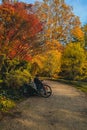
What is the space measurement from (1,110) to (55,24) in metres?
25.6

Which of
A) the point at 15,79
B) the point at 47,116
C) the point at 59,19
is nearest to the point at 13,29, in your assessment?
the point at 15,79

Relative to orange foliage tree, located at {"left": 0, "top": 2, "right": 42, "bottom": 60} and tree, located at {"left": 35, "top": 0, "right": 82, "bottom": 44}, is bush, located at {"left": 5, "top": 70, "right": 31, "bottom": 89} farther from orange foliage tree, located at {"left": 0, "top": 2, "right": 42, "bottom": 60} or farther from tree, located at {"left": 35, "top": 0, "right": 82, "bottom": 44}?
tree, located at {"left": 35, "top": 0, "right": 82, "bottom": 44}

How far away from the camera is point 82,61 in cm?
4162

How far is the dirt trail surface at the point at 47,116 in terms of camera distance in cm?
1148

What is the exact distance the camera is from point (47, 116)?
13281 millimetres

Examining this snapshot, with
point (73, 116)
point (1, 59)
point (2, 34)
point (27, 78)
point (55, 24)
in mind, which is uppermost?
point (55, 24)

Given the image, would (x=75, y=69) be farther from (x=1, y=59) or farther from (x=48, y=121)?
(x=48, y=121)

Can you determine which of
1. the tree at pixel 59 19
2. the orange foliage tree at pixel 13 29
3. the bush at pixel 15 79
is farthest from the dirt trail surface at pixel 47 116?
the tree at pixel 59 19

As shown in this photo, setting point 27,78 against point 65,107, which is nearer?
point 65,107

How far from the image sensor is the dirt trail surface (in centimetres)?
1148

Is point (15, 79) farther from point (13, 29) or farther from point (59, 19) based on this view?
point (59, 19)

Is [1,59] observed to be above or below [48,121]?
above

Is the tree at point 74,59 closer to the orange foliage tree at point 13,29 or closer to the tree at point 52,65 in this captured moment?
the tree at point 52,65

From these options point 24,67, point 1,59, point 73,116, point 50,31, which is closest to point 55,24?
point 50,31
